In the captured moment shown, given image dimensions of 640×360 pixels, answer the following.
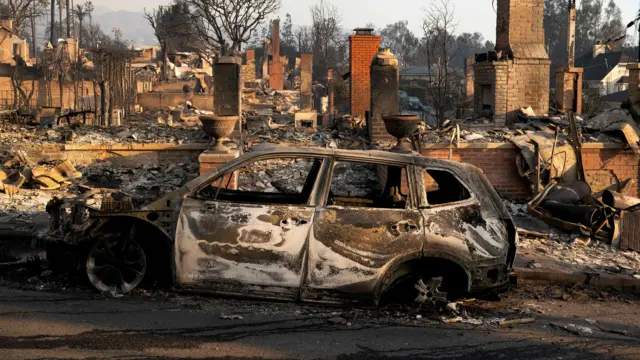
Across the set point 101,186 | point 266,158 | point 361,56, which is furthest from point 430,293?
point 361,56

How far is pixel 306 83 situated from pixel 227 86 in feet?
86.9

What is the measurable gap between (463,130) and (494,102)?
2618mm

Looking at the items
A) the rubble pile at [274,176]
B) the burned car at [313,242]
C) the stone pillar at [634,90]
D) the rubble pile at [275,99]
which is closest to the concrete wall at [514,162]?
the stone pillar at [634,90]

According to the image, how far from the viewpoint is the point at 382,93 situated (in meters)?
12.8

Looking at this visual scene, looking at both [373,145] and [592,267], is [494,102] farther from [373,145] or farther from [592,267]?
[592,267]

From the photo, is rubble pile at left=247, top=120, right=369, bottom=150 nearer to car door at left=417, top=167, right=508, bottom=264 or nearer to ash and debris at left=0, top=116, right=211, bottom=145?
ash and debris at left=0, top=116, right=211, bottom=145

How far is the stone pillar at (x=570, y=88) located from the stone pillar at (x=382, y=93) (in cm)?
644

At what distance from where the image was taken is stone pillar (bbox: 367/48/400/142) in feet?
42.0

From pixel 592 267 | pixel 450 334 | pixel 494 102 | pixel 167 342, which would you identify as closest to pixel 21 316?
pixel 167 342

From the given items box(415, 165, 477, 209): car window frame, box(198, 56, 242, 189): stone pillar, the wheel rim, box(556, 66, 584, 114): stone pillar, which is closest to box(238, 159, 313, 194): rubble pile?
box(198, 56, 242, 189): stone pillar

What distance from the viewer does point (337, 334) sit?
211 inches

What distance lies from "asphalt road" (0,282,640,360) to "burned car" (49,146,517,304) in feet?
0.67

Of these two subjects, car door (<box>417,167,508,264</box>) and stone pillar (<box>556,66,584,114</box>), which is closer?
car door (<box>417,167,508,264</box>)

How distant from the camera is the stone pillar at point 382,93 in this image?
12789 mm
